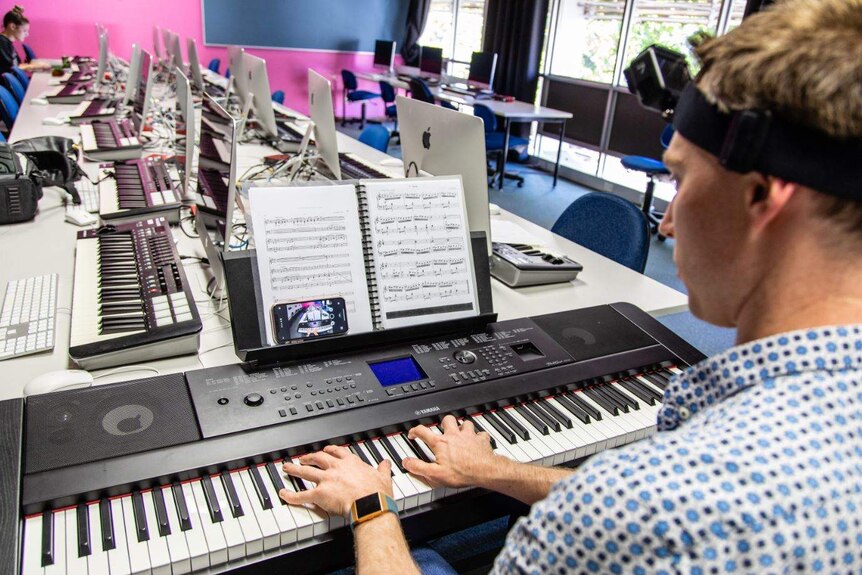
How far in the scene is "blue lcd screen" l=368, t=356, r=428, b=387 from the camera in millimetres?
1269

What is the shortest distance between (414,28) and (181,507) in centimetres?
914

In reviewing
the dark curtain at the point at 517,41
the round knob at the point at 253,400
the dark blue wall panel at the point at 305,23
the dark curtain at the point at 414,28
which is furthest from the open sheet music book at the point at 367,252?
the dark curtain at the point at 414,28

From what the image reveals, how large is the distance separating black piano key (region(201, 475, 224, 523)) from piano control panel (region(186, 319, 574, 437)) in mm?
82

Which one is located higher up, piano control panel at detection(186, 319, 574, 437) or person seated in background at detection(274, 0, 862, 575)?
person seated in background at detection(274, 0, 862, 575)

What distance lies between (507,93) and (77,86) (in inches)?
177

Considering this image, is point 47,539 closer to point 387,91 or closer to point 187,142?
point 187,142

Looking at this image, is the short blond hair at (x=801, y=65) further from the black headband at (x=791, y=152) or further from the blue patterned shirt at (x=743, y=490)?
the blue patterned shirt at (x=743, y=490)

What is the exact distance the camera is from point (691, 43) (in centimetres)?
76

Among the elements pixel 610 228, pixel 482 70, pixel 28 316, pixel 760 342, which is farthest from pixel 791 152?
pixel 482 70

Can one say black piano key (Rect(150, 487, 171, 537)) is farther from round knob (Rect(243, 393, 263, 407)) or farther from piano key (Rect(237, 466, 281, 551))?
round knob (Rect(243, 393, 263, 407))

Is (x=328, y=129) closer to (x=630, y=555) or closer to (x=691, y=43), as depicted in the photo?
(x=691, y=43)

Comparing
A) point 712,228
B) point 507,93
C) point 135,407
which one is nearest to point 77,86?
point 507,93

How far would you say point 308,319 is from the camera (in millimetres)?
1257

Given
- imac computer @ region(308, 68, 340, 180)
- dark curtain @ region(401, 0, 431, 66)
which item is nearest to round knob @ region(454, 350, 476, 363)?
imac computer @ region(308, 68, 340, 180)
